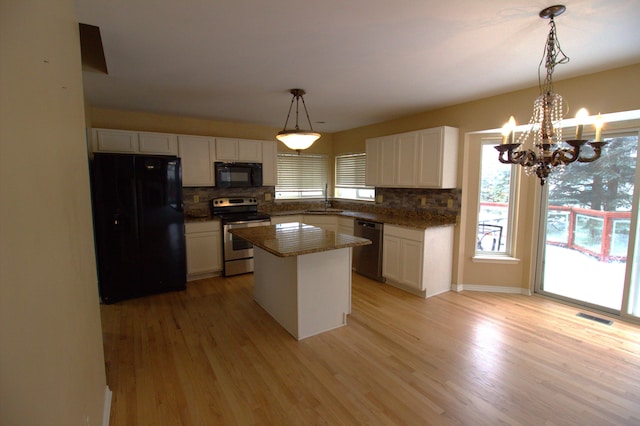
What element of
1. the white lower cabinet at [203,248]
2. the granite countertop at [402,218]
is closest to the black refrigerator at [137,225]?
the white lower cabinet at [203,248]

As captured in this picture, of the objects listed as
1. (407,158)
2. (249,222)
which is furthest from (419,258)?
(249,222)

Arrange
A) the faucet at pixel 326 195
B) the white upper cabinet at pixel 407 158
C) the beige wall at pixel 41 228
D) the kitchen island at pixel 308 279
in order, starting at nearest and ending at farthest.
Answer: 1. the beige wall at pixel 41 228
2. the kitchen island at pixel 308 279
3. the white upper cabinet at pixel 407 158
4. the faucet at pixel 326 195

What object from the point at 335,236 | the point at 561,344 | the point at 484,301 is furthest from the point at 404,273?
the point at 561,344

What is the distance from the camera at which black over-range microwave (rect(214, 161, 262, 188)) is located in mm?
4676

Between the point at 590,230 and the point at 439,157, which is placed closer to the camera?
the point at 590,230

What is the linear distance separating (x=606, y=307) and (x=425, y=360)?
2.40 metres

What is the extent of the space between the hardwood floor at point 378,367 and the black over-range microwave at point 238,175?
1.99 m

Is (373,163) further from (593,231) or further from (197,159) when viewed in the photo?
(593,231)

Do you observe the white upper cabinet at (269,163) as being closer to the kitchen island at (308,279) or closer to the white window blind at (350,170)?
the white window blind at (350,170)

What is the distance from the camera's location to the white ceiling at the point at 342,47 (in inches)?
69.0

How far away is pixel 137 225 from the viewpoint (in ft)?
11.9

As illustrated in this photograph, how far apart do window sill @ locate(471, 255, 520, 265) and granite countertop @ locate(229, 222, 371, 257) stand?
77.2 inches

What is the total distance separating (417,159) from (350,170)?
1.90 metres

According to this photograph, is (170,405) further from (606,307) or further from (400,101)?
(606,307)
